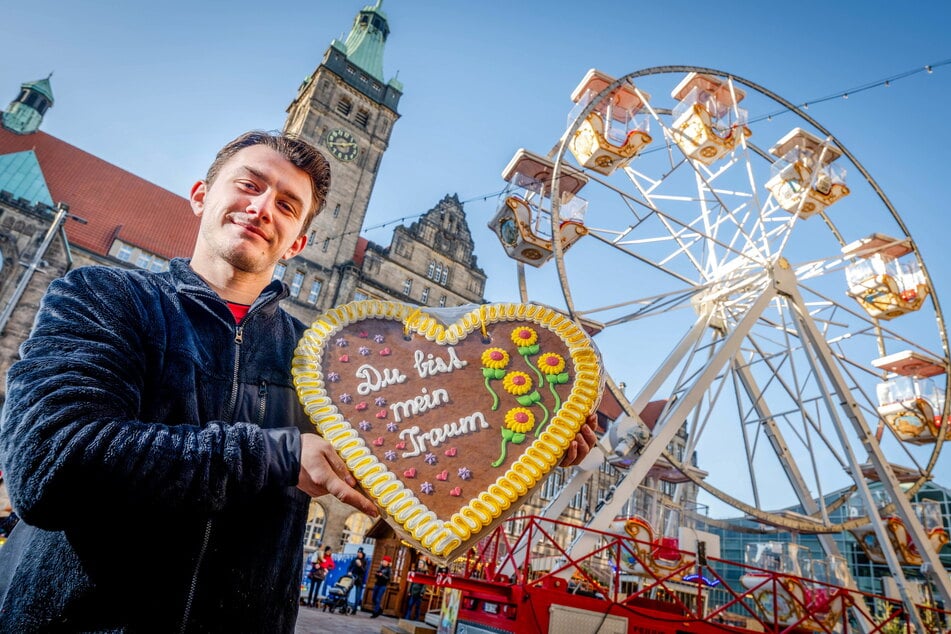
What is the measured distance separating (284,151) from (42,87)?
42.2 m

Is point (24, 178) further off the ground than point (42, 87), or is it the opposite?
point (42, 87)

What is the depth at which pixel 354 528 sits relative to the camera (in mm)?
23734

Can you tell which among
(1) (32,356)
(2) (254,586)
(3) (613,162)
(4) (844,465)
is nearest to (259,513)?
(2) (254,586)

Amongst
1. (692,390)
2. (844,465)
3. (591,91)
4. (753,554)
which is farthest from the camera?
(591,91)

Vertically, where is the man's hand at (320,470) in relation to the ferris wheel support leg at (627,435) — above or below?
below

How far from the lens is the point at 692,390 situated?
989cm

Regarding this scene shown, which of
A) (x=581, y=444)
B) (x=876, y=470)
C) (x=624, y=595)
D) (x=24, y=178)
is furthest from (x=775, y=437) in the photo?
(x=24, y=178)

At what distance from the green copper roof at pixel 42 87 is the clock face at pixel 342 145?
708 inches

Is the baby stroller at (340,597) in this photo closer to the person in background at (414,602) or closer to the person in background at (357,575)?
the person in background at (357,575)

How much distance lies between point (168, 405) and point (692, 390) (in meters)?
9.80

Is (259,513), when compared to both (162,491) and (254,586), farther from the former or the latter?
(162,491)

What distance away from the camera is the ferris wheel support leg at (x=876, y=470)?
9.38m

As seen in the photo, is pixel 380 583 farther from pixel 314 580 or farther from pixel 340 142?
pixel 340 142

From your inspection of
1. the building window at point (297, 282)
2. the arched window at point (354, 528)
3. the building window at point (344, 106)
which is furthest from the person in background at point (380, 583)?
the building window at point (344, 106)
